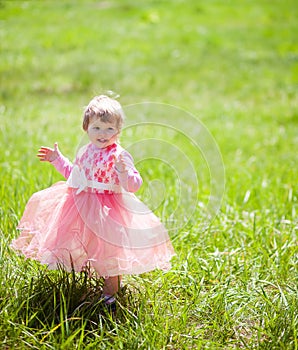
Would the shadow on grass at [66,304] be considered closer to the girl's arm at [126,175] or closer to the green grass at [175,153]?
the green grass at [175,153]

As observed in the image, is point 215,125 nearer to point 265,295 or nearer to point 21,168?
point 21,168

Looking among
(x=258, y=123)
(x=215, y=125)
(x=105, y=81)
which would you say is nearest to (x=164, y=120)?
(x=215, y=125)

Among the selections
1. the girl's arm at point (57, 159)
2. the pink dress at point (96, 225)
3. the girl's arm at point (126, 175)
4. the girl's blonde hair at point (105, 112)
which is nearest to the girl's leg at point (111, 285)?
the pink dress at point (96, 225)

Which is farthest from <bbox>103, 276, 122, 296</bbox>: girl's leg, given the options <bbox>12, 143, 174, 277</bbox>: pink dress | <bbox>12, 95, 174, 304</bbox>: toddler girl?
<bbox>12, 143, 174, 277</bbox>: pink dress

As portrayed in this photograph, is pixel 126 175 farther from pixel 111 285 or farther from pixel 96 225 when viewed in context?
pixel 111 285

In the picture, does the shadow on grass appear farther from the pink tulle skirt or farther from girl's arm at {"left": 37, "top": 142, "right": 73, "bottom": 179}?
girl's arm at {"left": 37, "top": 142, "right": 73, "bottom": 179}

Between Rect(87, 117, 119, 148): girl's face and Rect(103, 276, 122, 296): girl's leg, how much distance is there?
1.96 feet

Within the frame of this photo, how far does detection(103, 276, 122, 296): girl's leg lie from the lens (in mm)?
2535

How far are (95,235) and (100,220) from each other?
7cm

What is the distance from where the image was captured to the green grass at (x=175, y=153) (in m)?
2.39

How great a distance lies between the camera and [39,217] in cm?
261

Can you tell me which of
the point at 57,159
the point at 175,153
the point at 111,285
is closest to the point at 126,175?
the point at 57,159

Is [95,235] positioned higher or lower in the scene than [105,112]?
lower

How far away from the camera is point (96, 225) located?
2428 millimetres
